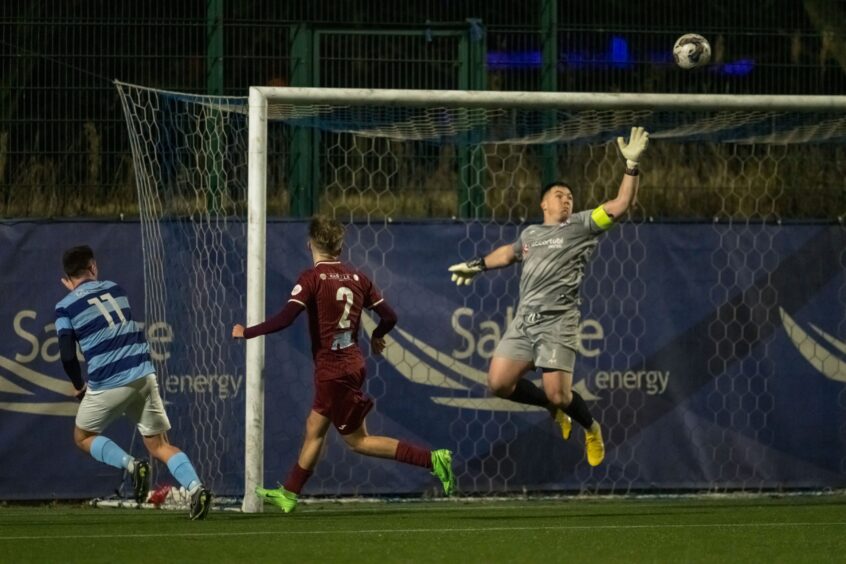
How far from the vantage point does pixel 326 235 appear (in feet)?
31.2

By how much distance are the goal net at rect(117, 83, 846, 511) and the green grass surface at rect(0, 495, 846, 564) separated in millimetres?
570

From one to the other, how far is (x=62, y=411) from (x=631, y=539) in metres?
4.45

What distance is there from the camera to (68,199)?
11.8 meters

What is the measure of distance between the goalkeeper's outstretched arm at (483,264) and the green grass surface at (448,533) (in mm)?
1473

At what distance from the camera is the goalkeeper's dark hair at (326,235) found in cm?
952

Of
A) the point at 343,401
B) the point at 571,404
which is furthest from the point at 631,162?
the point at 343,401

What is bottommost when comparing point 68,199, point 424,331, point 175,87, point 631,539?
point 631,539

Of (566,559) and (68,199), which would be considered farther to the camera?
(68,199)

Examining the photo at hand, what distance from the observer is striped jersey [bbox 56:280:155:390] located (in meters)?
9.53

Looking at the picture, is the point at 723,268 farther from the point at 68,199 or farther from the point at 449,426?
the point at 68,199

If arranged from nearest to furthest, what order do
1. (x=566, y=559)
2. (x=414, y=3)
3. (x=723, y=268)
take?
(x=566, y=559)
(x=723, y=268)
(x=414, y=3)

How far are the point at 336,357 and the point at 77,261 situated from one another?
1640 mm

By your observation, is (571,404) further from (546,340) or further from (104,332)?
(104,332)

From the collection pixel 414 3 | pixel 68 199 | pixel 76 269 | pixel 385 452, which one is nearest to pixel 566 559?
pixel 385 452
